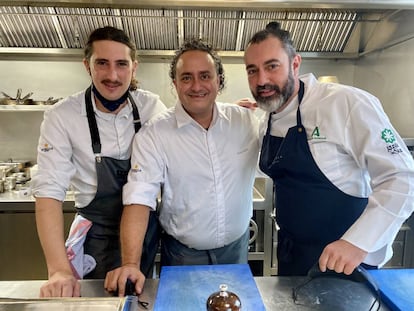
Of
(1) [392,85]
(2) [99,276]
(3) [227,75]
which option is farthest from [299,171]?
(3) [227,75]

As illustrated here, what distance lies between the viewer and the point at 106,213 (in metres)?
1.38

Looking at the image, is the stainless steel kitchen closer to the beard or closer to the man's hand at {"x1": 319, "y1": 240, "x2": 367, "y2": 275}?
the beard

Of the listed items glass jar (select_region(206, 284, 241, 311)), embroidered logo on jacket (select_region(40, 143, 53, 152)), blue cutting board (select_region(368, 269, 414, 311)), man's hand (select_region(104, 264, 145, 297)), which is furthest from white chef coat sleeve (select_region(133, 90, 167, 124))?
blue cutting board (select_region(368, 269, 414, 311))

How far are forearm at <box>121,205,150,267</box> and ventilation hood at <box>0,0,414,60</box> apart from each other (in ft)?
5.37

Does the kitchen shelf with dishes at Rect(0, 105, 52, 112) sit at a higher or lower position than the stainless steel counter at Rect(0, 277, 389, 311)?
higher

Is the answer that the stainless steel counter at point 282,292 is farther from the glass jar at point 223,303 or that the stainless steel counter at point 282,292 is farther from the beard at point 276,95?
the beard at point 276,95

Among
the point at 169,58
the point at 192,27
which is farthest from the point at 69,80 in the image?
the point at 192,27

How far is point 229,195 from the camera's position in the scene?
1.38 m

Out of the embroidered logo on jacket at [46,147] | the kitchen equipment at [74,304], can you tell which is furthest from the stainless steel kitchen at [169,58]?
the kitchen equipment at [74,304]

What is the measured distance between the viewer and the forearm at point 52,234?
42.9 inches

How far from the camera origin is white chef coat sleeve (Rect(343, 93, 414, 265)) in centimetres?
94

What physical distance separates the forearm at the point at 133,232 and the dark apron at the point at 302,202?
507 mm

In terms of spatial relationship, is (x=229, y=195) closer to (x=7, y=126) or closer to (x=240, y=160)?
(x=240, y=160)

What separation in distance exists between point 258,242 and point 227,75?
1500 millimetres
